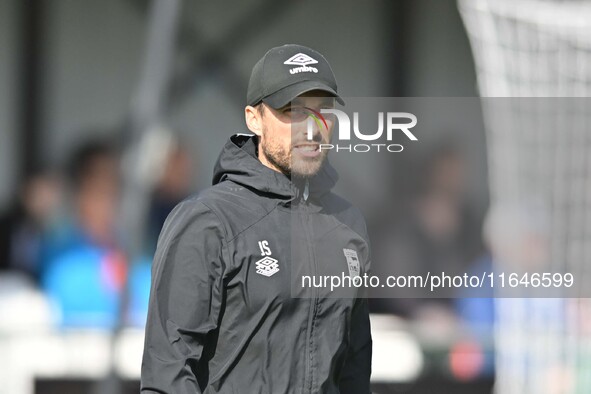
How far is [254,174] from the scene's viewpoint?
102 inches

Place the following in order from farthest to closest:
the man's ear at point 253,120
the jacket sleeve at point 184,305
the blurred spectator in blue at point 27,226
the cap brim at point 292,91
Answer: the blurred spectator in blue at point 27,226 → the man's ear at point 253,120 → the cap brim at point 292,91 → the jacket sleeve at point 184,305

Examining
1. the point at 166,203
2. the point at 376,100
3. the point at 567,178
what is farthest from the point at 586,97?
the point at 166,203

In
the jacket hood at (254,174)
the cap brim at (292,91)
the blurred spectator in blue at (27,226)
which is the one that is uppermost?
the blurred spectator in blue at (27,226)

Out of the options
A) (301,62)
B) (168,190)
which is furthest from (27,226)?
(301,62)

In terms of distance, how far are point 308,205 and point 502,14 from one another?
2.05 meters

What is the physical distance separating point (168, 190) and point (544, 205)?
2357 millimetres

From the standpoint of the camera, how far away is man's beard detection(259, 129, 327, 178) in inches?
102

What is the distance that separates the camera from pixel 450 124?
124 inches

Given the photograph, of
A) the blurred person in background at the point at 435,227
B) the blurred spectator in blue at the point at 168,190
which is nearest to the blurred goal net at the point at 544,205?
the blurred person in background at the point at 435,227

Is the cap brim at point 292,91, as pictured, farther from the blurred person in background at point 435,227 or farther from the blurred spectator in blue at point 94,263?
the blurred spectator in blue at point 94,263

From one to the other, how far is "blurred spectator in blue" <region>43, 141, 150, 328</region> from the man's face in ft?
9.34

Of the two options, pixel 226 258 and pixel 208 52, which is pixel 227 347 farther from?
pixel 208 52

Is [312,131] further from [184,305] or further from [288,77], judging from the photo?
[184,305]

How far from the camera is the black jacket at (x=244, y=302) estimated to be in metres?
2.41
